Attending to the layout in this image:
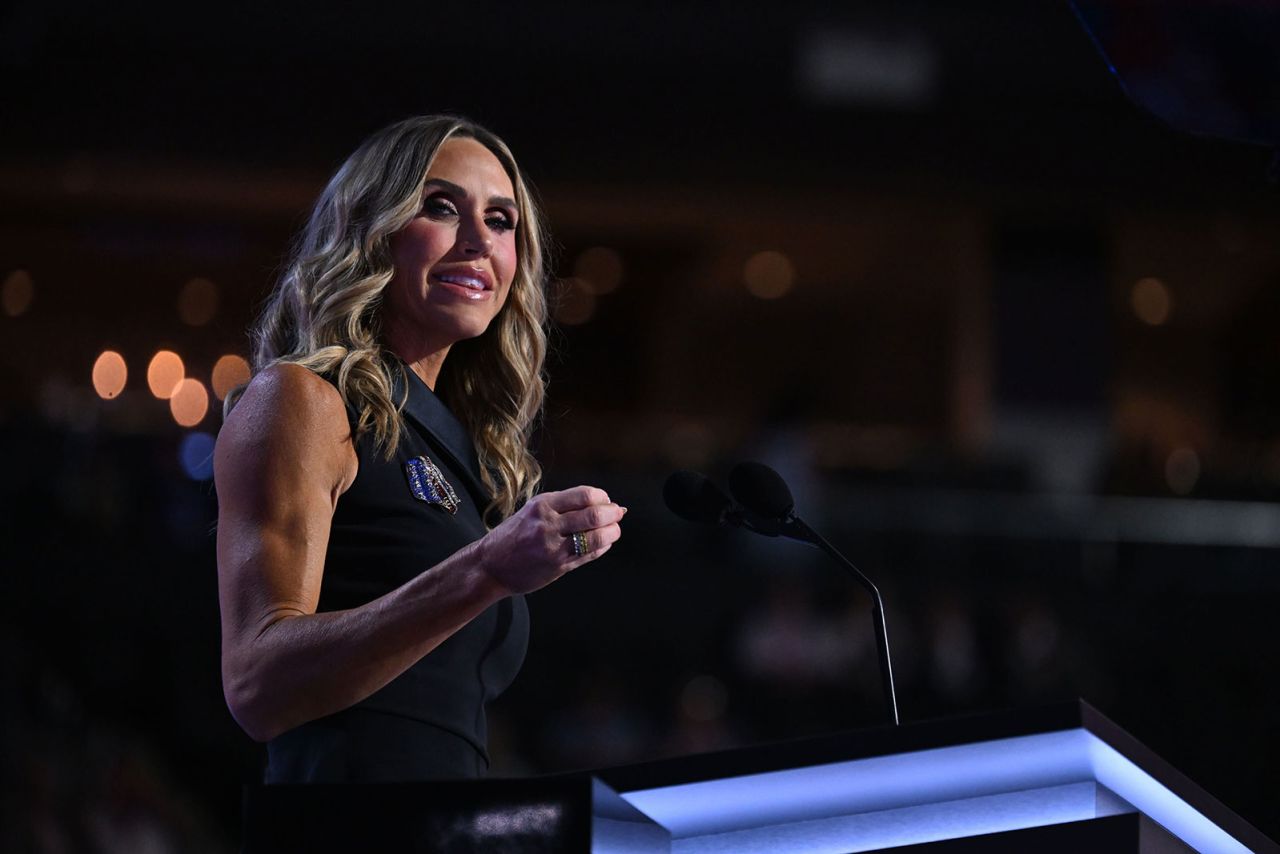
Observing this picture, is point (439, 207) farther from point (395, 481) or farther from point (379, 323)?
point (395, 481)

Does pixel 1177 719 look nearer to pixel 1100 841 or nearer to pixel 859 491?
pixel 859 491

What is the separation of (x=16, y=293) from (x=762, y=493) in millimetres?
9337

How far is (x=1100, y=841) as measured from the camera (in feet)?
4.23

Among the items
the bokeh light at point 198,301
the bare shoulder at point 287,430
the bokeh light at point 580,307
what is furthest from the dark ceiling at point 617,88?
the bare shoulder at point 287,430

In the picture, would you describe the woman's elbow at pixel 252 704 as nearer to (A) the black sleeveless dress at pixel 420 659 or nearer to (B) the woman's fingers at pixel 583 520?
(A) the black sleeveless dress at pixel 420 659

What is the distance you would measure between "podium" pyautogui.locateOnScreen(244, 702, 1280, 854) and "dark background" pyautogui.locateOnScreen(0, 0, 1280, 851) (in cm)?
358

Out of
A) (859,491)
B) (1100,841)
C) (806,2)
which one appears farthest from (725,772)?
(806,2)

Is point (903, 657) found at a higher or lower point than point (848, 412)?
lower

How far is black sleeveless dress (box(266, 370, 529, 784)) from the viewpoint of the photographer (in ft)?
5.34

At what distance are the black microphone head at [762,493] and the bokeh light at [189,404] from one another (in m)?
6.38

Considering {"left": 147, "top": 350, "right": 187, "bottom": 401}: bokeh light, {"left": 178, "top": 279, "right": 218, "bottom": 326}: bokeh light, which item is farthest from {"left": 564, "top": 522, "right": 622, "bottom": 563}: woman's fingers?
{"left": 178, "top": 279, "right": 218, "bottom": 326}: bokeh light

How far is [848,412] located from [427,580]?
10.8 metres

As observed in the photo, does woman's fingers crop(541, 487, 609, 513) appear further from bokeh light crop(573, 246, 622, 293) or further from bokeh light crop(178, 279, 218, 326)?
bokeh light crop(573, 246, 622, 293)

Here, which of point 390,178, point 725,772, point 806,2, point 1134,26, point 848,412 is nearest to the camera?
point 725,772
